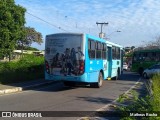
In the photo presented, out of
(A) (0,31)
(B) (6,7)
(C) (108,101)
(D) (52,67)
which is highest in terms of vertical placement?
(B) (6,7)

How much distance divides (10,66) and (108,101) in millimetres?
11672

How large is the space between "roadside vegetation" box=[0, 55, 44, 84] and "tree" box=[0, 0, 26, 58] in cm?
443

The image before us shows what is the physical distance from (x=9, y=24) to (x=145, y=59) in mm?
15175

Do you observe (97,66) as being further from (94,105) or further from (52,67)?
(94,105)

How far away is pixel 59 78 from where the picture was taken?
17.2 meters

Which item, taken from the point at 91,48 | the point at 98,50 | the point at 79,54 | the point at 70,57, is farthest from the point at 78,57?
the point at 98,50

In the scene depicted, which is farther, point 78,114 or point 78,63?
point 78,63

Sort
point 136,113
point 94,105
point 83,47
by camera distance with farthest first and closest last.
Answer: point 83,47
point 94,105
point 136,113

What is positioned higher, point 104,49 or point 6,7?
point 6,7

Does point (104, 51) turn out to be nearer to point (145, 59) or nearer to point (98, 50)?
point (98, 50)

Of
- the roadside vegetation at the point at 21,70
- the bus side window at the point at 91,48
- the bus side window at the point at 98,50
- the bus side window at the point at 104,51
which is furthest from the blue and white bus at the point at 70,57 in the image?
the roadside vegetation at the point at 21,70

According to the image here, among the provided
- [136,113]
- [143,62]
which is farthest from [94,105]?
[143,62]

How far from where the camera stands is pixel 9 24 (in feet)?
111

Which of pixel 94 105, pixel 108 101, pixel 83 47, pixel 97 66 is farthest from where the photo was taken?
pixel 97 66
